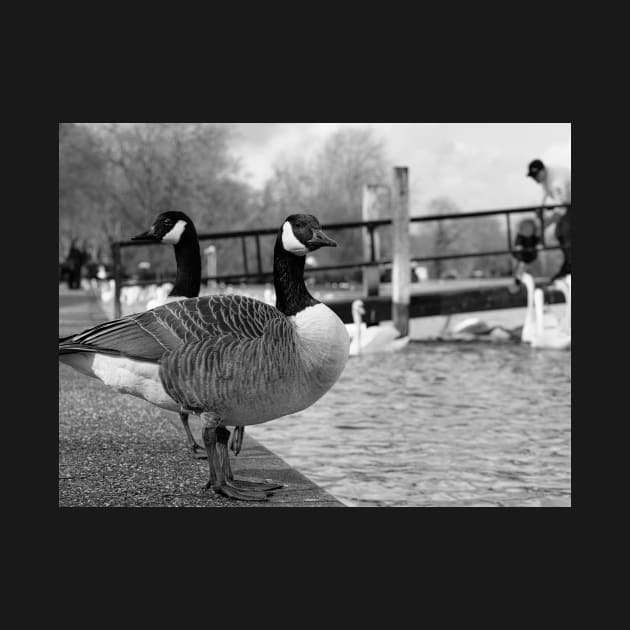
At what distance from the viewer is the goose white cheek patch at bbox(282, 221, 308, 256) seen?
4566 mm

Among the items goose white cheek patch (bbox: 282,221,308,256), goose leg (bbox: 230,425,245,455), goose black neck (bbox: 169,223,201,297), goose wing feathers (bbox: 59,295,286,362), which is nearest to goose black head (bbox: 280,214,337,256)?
goose white cheek patch (bbox: 282,221,308,256)

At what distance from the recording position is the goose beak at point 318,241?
14.5 ft

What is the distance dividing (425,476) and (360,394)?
369 cm

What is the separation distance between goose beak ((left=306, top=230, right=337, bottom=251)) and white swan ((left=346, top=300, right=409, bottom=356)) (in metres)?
8.35

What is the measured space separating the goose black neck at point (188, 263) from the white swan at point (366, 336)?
7.47 meters

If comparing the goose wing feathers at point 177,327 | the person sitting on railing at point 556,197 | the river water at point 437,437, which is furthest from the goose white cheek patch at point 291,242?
the person sitting on railing at point 556,197

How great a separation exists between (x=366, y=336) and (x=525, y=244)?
4375mm

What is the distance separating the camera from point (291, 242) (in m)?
4.59

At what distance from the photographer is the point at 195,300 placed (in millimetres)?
4676

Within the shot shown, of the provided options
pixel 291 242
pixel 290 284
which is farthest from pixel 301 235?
pixel 290 284

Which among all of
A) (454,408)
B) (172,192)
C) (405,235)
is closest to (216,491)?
(454,408)

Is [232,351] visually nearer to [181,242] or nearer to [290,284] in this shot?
[290,284]

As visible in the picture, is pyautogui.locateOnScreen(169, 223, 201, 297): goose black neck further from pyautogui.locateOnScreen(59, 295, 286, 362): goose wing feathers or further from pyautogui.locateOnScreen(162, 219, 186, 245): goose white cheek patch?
pyautogui.locateOnScreen(59, 295, 286, 362): goose wing feathers

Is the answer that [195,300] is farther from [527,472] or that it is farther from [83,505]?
[527,472]
